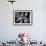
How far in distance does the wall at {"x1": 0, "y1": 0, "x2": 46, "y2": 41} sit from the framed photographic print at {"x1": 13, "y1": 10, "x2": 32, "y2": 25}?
130 millimetres

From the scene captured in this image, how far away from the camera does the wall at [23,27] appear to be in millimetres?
4660

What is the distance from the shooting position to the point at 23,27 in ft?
15.4

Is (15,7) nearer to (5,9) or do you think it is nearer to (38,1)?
(5,9)

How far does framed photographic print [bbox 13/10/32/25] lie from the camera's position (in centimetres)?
467

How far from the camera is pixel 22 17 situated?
4.70m

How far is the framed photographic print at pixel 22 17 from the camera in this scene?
467 centimetres

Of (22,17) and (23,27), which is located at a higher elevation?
(22,17)

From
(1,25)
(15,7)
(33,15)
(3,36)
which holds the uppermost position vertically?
(15,7)

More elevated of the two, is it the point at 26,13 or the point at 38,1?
the point at 38,1

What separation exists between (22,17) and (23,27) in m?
0.36

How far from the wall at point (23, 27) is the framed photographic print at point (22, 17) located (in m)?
0.13

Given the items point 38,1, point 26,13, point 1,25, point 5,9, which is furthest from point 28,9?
point 1,25

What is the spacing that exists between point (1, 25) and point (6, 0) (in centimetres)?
93

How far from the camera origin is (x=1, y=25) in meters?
4.73
